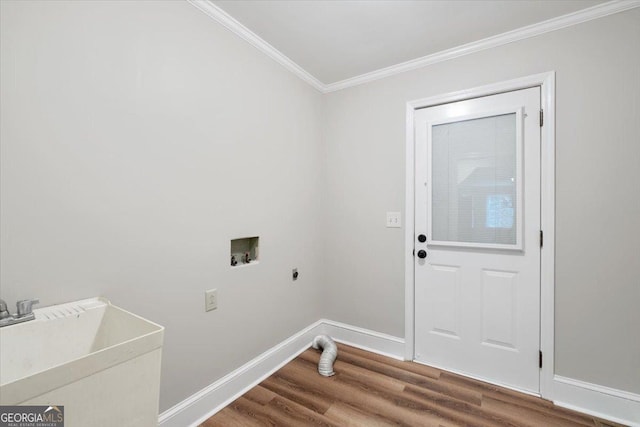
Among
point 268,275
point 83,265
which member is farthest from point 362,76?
point 83,265

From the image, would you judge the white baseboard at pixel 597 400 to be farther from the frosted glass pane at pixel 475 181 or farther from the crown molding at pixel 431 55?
the crown molding at pixel 431 55

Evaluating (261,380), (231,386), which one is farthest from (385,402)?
(231,386)

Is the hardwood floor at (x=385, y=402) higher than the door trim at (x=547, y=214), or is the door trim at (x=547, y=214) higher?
the door trim at (x=547, y=214)

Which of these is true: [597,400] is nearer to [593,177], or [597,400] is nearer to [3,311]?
[593,177]

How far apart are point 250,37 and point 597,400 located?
3263 millimetres

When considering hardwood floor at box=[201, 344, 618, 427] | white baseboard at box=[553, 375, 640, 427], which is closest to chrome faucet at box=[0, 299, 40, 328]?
hardwood floor at box=[201, 344, 618, 427]

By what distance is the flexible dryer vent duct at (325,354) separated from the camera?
7.03 ft

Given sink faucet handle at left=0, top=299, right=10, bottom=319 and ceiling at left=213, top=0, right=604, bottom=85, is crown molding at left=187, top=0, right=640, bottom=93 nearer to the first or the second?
ceiling at left=213, top=0, right=604, bottom=85

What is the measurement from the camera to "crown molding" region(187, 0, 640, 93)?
5.51ft

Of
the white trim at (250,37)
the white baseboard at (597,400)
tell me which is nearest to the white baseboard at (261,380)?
the white baseboard at (597,400)

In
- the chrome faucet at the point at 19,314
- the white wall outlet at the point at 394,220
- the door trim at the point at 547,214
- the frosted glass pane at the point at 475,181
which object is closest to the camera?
the chrome faucet at the point at 19,314

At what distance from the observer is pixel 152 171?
1.44m

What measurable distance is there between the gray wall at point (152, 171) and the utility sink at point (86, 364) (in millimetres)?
188

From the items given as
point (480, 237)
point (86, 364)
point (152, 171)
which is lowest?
point (86, 364)
